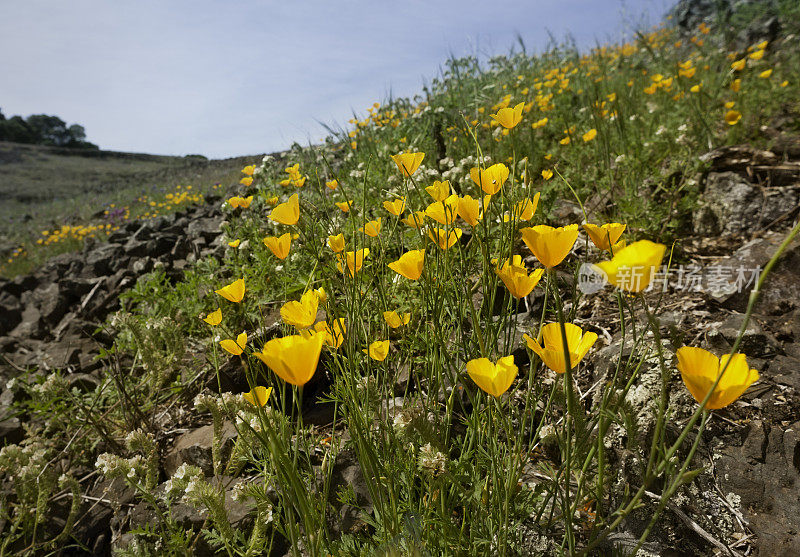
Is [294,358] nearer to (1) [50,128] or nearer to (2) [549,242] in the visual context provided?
(2) [549,242]

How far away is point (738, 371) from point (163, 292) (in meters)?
3.49

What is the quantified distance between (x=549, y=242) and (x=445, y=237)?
1.31 feet

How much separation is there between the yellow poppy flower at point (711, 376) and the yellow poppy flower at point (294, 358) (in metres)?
0.67

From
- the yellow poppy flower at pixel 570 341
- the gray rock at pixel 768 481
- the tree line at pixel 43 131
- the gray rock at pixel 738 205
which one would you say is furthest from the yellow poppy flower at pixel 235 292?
the tree line at pixel 43 131

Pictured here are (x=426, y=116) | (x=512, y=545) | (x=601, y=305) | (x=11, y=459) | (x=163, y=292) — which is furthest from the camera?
(x=426, y=116)

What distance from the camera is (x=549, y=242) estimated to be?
0.97 m

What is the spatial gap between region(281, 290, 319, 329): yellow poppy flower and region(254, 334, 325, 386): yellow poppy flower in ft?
0.99

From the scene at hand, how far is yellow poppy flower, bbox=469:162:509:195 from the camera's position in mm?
1229

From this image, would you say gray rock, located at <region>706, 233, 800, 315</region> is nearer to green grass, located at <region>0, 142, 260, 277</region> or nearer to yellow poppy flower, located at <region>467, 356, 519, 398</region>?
yellow poppy flower, located at <region>467, 356, 519, 398</region>

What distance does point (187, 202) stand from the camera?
9.88m

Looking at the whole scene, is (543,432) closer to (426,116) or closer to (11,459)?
(11,459)

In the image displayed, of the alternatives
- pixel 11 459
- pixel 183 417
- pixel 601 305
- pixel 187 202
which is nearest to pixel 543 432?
pixel 601 305

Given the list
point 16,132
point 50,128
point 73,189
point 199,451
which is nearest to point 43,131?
point 50,128

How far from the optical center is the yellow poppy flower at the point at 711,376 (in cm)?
80
